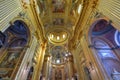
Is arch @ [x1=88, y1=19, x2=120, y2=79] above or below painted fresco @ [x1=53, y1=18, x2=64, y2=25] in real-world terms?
below

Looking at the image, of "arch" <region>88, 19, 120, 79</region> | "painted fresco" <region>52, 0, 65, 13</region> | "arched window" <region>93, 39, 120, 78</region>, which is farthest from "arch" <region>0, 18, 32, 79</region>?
"painted fresco" <region>52, 0, 65, 13</region>

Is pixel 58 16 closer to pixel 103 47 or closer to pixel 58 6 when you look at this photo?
pixel 58 6

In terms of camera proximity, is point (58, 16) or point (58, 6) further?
point (58, 16)

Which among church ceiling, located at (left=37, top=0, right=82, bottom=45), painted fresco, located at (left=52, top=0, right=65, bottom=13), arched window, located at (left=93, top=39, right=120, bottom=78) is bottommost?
arched window, located at (left=93, top=39, right=120, bottom=78)

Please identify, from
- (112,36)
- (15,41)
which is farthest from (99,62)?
(15,41)

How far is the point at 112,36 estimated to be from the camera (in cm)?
906

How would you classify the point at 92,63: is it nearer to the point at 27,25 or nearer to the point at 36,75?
the point at 36,75

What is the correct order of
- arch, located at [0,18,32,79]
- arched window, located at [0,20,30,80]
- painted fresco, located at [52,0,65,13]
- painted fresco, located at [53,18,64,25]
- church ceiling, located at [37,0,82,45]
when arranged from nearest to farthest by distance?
1. arched window, located at [0,20,30,80]
2. arch, located at [0,18,32,79]
3. church ceiling, located at [37,0,82,45]
4. painted fresco, located at [52,0,65,13]
5. painted fresco, located at [53,18,64,25]

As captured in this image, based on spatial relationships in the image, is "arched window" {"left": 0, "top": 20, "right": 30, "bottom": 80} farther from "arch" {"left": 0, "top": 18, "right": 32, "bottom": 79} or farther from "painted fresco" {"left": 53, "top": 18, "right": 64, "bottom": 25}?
"painted fresco" {"left": 53, "top": 18, "right": 64, "bottom": 25}

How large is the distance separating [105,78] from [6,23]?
6.05m

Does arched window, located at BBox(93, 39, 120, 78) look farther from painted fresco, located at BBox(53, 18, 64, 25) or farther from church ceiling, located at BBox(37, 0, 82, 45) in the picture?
painted fresco, located at BBox(53, 18, 64, 25)

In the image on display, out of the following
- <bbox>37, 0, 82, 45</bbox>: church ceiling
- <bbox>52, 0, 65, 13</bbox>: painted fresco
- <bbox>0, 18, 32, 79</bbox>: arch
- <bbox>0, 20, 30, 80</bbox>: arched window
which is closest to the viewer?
<bbox>0, 20, 30, 80</bbox>: arched window

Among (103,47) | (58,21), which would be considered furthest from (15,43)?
(58,21)

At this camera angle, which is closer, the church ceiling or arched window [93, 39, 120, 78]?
arched window [93, 39, 120, 78]
